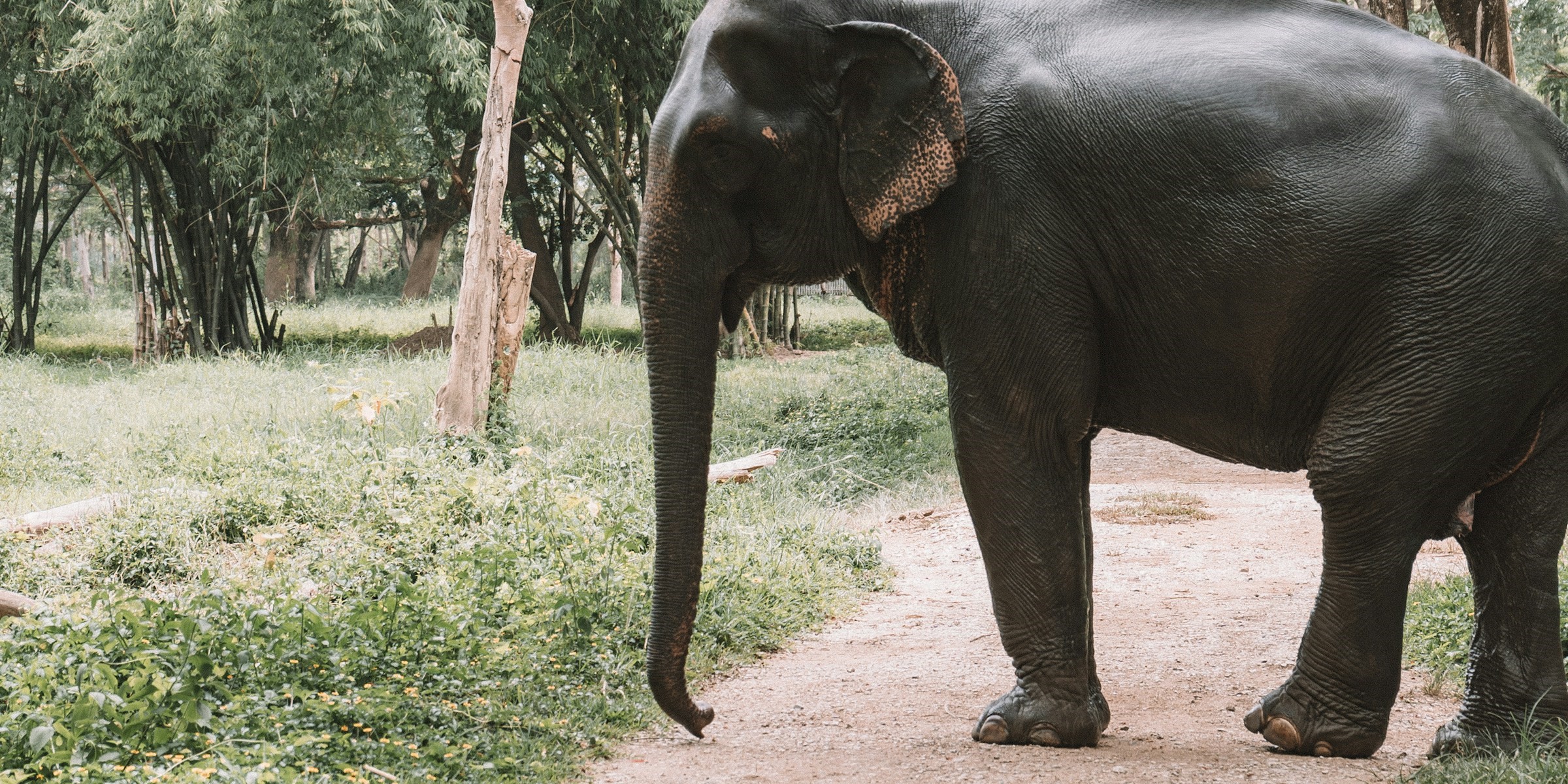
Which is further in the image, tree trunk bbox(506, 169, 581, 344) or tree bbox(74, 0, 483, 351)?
tree trunk bbox(506, 169, 581, 344)

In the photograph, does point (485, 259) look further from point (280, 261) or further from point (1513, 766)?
point (280, 261)

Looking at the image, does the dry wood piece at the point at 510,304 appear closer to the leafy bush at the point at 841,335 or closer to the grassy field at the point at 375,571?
the grassy field at the point at 375,571

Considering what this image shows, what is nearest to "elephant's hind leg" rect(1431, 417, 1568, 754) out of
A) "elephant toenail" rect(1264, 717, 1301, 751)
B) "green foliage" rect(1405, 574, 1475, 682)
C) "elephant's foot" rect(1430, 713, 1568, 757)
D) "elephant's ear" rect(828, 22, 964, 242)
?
"elephant's foot" rect(1430, 713, 1568, 757)

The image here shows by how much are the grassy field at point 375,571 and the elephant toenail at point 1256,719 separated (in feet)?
7.19

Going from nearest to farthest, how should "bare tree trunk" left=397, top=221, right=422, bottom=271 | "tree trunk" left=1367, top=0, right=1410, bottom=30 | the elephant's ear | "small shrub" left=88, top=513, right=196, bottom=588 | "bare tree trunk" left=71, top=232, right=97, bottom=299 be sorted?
the elephant's ear → "small shrub" left=88, top=513, right=196, bottom=588 → "tree trunk" left=1367, top=0, right=1410, bottom=30 → "bare tree trunk" left=397, top=221, right=422, bottom=271 → "bare tree trunk" left=71, top=232, right=97, bottom=299

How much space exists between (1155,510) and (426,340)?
45.6ft

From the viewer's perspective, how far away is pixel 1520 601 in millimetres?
4184

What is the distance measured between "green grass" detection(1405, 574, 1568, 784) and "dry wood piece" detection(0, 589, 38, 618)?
537 centimetres

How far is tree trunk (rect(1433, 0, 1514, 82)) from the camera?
26.4 feet

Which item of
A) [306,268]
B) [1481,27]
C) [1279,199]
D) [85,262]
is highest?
[1481,27]

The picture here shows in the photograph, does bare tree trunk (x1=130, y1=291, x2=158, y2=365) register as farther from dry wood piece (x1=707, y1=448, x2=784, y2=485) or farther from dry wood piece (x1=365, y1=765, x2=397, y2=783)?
dry wood piece (x1=365, y1=765, x2=397, y2=783)

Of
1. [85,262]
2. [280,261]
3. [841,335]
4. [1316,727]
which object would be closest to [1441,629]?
[1316,727]

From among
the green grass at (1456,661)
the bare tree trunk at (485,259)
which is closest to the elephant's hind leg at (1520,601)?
the green grass at (1456,661)

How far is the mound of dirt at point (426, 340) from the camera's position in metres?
20.5
